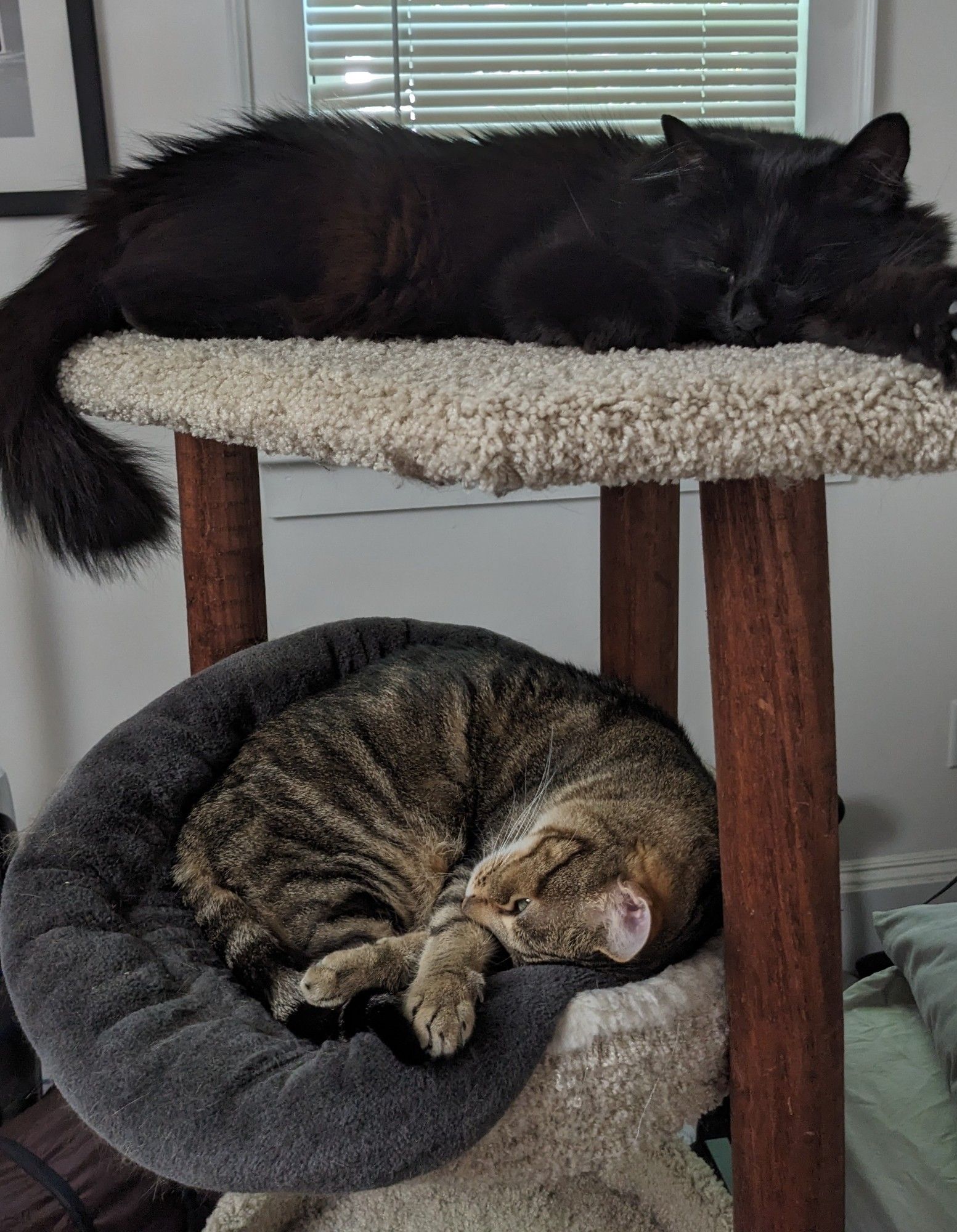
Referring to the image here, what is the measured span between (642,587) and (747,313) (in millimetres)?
323

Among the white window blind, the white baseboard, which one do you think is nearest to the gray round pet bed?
the white window blind

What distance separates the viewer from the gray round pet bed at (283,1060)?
1.94 feet

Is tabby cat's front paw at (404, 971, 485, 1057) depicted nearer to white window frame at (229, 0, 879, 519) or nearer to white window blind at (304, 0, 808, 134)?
white window frame at (229, 0, 879, 519)

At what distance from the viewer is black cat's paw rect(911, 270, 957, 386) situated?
55cm

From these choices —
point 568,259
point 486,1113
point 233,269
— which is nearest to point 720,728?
point 486,1113

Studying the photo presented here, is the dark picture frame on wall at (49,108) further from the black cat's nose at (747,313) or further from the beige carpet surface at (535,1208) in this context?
the beige carpet surface at (535,1208)

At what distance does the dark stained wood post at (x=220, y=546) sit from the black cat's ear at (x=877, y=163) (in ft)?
2.18

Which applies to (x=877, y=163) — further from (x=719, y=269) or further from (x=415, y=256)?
(x=415, y=256)

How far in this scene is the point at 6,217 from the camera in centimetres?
145

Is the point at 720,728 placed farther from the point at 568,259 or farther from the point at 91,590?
the point at 91,590

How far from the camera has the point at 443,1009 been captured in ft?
2.16

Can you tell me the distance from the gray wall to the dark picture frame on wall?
0.03 m

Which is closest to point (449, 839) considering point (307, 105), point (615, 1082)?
point (615, 1082)

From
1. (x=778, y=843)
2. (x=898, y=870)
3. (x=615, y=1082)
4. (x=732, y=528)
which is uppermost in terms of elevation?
(x=732, y=528)
